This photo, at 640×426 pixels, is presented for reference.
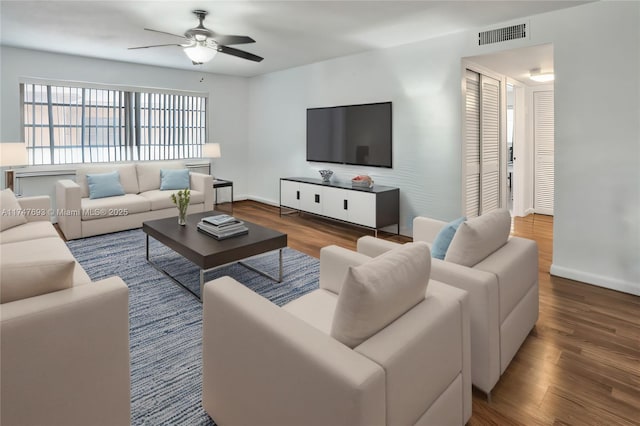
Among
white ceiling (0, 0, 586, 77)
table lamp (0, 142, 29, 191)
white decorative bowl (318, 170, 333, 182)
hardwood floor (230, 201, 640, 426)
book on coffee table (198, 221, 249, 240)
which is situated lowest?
hardwood floor (230, 201, 640, 426)

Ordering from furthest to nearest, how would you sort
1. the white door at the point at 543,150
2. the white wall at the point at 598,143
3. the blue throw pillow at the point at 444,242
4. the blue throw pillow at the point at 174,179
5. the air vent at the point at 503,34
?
the white door at the point at 543,150, the blue throw pillow at the point at 174,179, the air vent at the point at 503,34, the white wall at the point at 598,143, the blue throw pillow at the point at 444,242

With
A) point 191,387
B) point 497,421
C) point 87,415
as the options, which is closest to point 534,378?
point 497,421

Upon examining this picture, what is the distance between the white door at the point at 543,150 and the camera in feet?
19.7

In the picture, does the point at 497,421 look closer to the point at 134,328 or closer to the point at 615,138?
the point at 134,328

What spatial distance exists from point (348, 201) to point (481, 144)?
1805 mm

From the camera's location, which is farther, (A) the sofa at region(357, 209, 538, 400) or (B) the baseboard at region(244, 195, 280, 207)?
(B) the baseboard at region(244, 195, 280, 207)

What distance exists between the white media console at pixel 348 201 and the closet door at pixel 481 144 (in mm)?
901

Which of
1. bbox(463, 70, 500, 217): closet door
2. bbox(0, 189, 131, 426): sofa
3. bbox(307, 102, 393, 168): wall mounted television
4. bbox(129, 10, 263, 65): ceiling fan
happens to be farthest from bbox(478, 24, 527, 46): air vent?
bbox(0, 189, 131, 426): sofa

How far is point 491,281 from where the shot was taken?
176 centimetres

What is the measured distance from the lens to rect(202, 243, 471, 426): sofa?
108cm

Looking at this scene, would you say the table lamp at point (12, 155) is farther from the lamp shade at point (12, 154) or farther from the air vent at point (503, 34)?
the air vent at point (503, 34)

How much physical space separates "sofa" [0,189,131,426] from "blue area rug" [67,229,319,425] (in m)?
0.32

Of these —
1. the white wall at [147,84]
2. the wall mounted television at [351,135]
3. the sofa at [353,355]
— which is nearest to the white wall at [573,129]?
the wall mounted television at [351,135]

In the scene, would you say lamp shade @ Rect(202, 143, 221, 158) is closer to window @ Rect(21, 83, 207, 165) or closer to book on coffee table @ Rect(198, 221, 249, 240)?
window @ Rect(21, 83, 207, 165)
